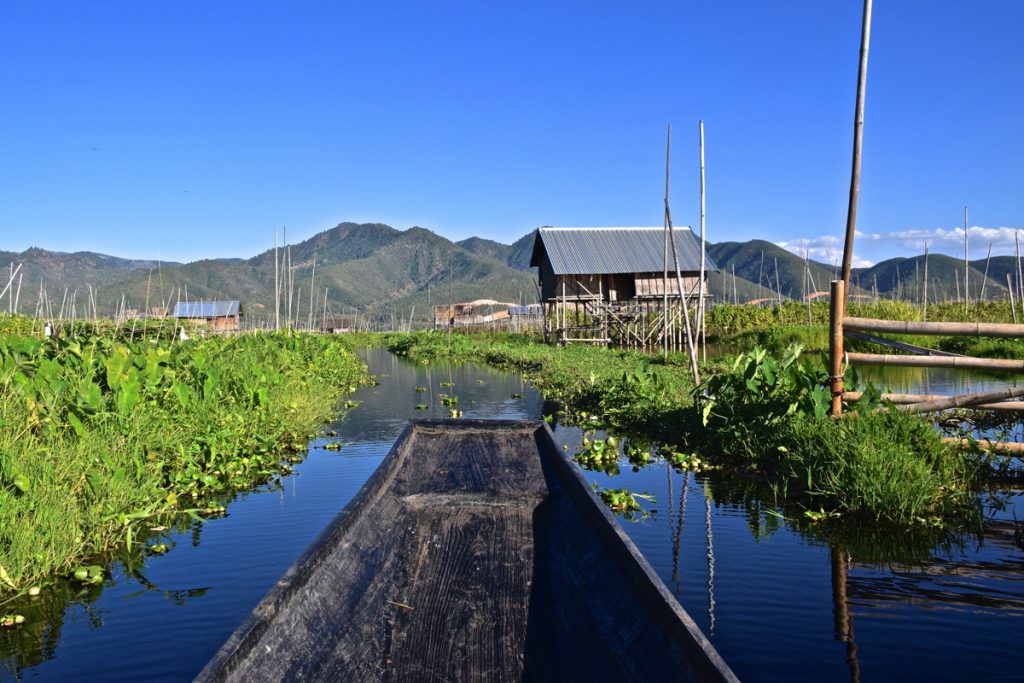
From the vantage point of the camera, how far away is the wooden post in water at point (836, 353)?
7.28 m

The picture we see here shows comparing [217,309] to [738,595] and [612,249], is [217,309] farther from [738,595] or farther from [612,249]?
[738,595]

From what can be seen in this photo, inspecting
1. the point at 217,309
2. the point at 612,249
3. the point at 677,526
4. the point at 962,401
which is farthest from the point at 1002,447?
the point at 217,309

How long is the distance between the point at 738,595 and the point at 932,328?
3818mm

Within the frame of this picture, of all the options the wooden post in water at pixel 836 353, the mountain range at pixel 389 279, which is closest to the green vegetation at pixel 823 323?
the wooden post in water at pixel 836 353

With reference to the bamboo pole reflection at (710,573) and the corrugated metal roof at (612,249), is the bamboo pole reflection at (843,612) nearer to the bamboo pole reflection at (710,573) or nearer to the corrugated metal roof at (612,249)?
the bamboo pole reflection at (710,573)

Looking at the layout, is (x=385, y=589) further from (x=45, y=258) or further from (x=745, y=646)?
(x=45, y=258)

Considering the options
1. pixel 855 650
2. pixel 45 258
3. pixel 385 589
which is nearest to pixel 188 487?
pixel 385 589

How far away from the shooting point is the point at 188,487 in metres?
7.36

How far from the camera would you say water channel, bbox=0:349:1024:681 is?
396cm

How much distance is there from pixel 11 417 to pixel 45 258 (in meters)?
207

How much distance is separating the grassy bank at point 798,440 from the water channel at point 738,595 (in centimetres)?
34

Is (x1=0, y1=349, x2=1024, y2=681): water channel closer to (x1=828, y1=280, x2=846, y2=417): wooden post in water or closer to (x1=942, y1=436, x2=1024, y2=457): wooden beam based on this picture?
(x1=942, y1=436, x2=1024, y2=457): wooden beam

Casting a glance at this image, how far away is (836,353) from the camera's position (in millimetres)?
7266

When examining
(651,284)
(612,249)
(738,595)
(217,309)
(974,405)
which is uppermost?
(612,249)
